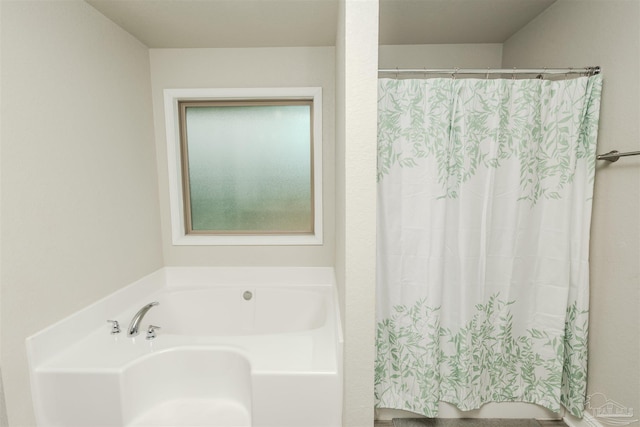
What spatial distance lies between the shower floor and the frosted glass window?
1384mm

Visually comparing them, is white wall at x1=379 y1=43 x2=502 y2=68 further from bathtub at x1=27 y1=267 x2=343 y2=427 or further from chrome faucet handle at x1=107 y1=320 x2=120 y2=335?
chrome faucet handle at x1=107 y1=320 x2=120 y2=335

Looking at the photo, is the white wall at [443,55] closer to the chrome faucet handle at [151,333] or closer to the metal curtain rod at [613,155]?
the metal curtain rod at [613,155]

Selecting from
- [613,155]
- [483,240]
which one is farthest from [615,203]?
[483,240]

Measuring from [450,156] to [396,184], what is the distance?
1.00 ft

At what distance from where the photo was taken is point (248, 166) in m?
2.36

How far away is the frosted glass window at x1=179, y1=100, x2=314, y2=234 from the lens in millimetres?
2340

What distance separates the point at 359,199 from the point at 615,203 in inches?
49.2

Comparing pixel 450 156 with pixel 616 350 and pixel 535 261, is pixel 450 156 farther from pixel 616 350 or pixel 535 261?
pixel 616 350

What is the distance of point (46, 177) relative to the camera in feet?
4.54

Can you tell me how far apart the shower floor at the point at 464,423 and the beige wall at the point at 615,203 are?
0.33 m

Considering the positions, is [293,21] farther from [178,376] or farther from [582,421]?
[582,421]

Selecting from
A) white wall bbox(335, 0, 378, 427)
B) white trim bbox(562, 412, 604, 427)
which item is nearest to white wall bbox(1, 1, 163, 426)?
white wall bbox(335, 0, 378, 427)

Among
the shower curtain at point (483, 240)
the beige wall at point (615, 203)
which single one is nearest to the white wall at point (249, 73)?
the shower curtain at point (483, 240)

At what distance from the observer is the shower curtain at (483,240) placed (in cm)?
151
